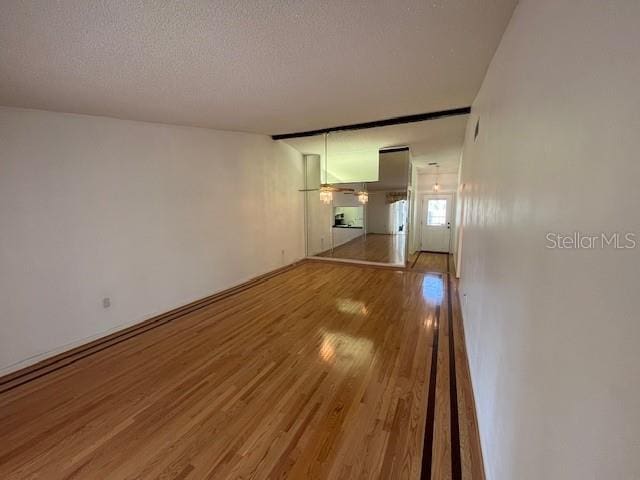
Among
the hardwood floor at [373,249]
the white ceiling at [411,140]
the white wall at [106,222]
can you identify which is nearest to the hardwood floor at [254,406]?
the white wall at [106,222]

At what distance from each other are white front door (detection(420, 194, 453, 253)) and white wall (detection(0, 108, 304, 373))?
6119mm

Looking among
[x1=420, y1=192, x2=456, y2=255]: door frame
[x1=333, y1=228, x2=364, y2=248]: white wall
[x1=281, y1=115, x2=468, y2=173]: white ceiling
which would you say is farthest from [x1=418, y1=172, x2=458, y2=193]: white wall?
[x1=333, y1=228, x2=364, y2=248]: white wall

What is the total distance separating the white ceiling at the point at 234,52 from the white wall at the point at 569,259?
72 centimetres

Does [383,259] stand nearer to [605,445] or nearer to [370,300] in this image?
[370,300]

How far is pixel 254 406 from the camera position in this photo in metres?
2.09

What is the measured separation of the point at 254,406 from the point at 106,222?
2.85 meters

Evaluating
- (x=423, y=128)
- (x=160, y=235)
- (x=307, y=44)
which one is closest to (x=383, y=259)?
(x=423, y=128)

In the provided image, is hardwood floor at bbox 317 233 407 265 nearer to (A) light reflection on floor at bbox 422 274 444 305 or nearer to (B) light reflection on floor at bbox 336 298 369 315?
(A) light reflection on floor at bbox 422 274 444 305

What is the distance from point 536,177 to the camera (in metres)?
1.06

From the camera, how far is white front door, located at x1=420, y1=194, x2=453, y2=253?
8.32m

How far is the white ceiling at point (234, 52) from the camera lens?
1.57 metres

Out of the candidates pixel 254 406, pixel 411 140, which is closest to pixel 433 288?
pixel 411 140

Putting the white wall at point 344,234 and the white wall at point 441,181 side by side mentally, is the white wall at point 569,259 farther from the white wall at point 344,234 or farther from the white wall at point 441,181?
the white wall at point 441,181

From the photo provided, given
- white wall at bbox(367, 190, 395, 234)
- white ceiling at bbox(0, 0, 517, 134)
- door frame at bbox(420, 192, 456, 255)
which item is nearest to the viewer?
white ceiling at bbox(0, 0, 517, 134)
